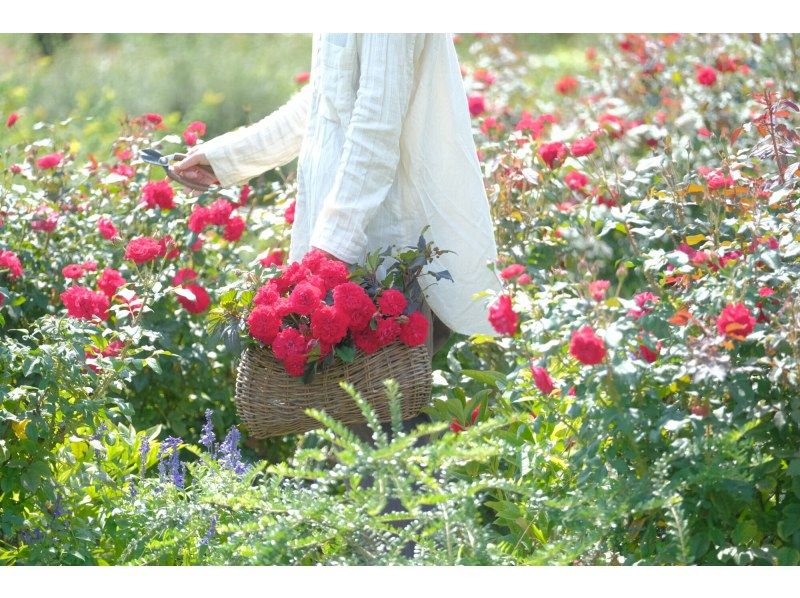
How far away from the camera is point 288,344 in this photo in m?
2.24

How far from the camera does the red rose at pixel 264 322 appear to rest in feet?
7.38

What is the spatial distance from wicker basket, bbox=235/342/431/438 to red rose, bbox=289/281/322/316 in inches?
6.1

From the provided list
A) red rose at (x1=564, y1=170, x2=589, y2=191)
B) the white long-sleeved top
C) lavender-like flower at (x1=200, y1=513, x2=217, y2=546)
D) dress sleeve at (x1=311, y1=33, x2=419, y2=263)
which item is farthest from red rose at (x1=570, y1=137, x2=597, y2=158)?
lavender-like flower at (x1=200, y1=513, x2=217, y2=546)

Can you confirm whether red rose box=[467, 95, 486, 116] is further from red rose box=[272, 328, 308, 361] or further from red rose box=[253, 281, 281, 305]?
red rose box=[272, 328, 308, 361]

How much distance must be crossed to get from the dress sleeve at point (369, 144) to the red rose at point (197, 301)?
2.30 ft

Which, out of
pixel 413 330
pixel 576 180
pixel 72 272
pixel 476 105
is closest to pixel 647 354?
pixel 413 330

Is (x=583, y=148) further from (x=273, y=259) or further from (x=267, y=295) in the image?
(x=267, y=295)

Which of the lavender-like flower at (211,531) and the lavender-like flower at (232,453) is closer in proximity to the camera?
the lavender-like flower at (211,531)

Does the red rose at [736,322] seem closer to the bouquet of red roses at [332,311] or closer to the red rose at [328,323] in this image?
the bouquet of red roses at [332,311]

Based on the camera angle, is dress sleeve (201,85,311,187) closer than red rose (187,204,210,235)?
Yes

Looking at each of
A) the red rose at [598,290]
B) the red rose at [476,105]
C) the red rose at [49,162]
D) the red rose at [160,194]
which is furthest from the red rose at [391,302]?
the red rose at [476,105]

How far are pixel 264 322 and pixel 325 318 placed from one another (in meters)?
0.15

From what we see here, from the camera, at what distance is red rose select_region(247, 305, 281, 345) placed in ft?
7.38
